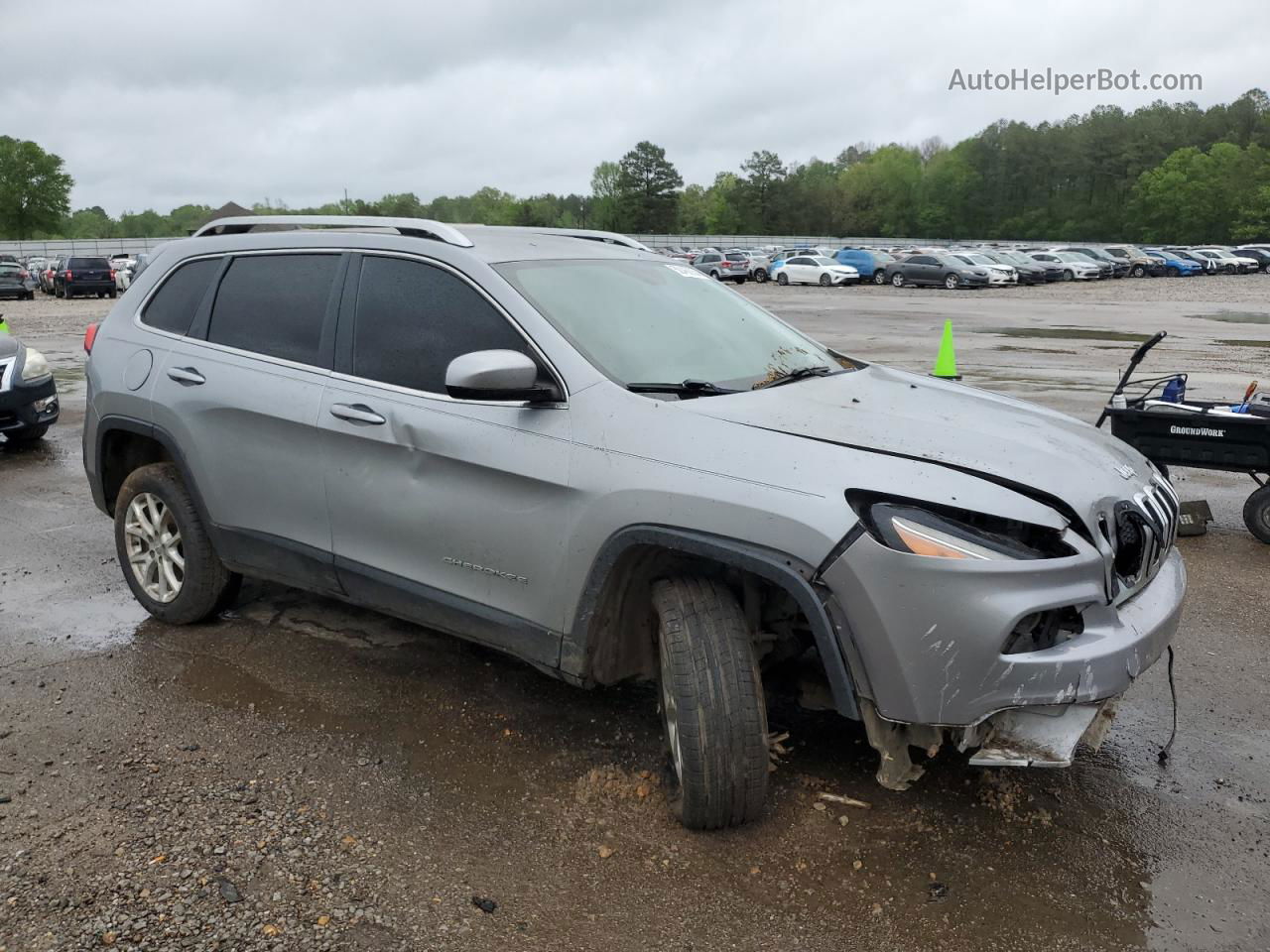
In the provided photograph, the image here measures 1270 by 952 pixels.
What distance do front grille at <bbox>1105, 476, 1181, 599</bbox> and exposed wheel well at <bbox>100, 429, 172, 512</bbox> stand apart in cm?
402

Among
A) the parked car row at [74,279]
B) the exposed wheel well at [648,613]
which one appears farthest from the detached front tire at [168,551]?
the parked car row at [74,279]

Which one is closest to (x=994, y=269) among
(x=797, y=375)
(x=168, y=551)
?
(x=797, y=375)

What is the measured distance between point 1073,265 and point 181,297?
5118 cm

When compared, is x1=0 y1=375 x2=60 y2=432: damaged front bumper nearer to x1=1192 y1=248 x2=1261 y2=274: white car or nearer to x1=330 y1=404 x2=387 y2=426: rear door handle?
x1=330 y1=404 x2=387 y2=426: rear door handle

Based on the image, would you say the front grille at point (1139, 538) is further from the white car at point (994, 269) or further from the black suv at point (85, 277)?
the white car at point (994, 269)

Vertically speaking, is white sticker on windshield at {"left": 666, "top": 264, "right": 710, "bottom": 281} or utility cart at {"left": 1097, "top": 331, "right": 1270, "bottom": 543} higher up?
white sticker on windshield at {"left": 666, "top": 264, "right": 710, "bottom": 281}

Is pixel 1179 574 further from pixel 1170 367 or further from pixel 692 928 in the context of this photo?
pixel 1170 367

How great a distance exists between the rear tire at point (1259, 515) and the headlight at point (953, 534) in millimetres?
4357

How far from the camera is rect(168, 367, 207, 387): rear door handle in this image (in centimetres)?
459

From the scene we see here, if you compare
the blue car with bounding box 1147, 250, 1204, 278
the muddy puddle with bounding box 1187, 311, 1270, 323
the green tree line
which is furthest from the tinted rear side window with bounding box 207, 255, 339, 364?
the green tree line

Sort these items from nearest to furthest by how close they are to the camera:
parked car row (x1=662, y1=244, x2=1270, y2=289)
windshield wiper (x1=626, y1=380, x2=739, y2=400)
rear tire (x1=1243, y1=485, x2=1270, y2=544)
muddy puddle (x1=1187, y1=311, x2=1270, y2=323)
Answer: windshield wiper (x1=626, y1=380, x2=739, y2=400) < rear tire (x1=1243, y1=485, x2=1270, y2=544) < muddy puddle (x1=1187, y1=311, x2=1270, y2=323) < parked car row (x1=662, y1=244, x2=1270, y2=289)

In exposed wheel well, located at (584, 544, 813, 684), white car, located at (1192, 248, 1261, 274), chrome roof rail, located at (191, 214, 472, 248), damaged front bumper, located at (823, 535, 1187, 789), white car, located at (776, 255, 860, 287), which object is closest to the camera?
damaged front bumper, located at (823, 535, 1187, 789)

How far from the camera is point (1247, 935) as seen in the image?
2881 millimetres

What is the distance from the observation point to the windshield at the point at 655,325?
3678mm
